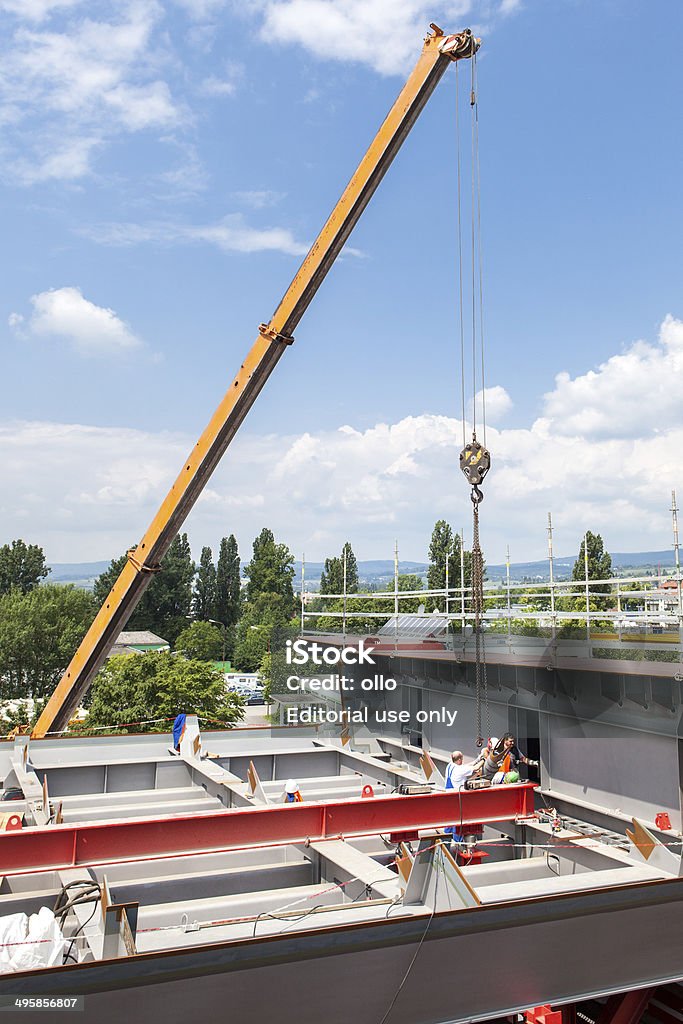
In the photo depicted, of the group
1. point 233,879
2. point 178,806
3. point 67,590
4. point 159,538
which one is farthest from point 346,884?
point 67,590

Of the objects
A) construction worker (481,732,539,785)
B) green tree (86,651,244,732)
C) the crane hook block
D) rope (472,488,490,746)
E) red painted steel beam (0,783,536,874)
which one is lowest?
green tree (86,651,244,732)

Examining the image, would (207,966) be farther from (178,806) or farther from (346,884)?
(178,806)

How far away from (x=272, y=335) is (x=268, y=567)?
287ft

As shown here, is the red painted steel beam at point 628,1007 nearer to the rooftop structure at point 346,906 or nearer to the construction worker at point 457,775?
the rooftop structure at point 346,906

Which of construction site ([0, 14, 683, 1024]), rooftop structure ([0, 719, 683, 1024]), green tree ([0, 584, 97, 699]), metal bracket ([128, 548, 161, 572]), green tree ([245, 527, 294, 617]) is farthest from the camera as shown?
green tree ([245, 527, 294, 617])

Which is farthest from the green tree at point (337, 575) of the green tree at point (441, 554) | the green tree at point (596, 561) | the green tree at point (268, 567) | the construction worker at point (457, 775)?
the construction worker at point (457, 775)

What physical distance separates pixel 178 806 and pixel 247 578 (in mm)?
93857

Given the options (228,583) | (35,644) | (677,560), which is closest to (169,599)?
(228,583)

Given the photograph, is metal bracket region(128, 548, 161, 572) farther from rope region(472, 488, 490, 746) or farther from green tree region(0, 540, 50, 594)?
green tree region(0, 540, 50, 594)

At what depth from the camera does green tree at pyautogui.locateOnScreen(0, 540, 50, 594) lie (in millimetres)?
87562

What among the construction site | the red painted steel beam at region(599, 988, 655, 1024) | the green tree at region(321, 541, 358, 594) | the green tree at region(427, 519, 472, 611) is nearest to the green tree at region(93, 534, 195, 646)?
the green tree at region(321, 541, 358, 594)

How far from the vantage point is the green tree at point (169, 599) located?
93312mm

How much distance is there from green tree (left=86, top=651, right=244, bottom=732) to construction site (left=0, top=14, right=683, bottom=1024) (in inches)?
1277

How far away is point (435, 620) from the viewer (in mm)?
17547
